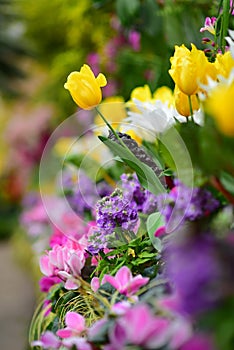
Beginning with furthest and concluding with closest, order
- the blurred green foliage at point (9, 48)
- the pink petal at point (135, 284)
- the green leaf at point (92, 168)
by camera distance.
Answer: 1. the blurred green foliage at point (9, 48)
2. the green leaf at point (92, 168)
3. the pink petal at point (135, 284)

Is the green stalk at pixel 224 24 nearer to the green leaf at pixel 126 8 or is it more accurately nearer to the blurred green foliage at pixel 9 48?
the green leaf at pixel 126 8

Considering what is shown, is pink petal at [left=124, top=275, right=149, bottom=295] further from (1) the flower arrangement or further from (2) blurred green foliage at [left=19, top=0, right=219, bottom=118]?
(2) blurred green foliage at [left=19, top=0, right=219, bottom=118]

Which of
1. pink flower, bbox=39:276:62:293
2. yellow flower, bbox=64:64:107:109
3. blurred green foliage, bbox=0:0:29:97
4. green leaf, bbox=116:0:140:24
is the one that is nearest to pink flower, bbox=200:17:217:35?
Result: yellow flower, bbox=64:64:107:109

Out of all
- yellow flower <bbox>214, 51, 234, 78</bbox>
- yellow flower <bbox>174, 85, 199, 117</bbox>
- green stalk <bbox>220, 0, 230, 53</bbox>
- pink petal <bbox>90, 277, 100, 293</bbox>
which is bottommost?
pink petal <bbox>90, 277, 100, 293</bbox>

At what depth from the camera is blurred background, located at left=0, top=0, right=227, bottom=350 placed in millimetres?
874

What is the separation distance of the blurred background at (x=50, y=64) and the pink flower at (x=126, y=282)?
0.39m

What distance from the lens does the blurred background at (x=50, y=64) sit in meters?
0.87

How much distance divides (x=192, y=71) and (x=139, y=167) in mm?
70

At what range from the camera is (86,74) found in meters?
0.36

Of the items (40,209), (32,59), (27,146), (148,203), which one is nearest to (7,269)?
(27,146)

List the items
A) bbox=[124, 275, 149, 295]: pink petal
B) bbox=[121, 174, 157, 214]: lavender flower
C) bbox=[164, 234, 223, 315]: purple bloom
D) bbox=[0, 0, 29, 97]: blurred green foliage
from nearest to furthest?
bbox=[164, 234, 223, 315]: purple bloom
bbox=[124, 275, 149, 295]: pink petal
bbox=[121, 174, 157, 214]: lavender flower
bbox=[0, 0, 29, 97]: blurred green foliage

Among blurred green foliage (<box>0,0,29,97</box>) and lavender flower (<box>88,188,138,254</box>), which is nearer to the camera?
lavender flower (<box>88,188,138,254</box>)

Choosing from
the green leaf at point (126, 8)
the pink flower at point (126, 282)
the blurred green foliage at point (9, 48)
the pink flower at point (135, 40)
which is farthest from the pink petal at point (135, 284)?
the blurred green foliage at point (9, 48)

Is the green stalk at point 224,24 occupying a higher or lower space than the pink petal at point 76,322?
higher
